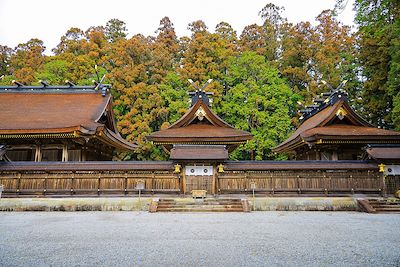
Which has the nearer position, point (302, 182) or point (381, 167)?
point (381, 167)

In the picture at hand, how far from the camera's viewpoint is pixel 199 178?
16.3 m

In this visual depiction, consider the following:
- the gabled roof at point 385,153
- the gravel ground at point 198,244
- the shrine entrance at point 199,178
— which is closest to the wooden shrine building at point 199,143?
the shrine entrance at point 199,178

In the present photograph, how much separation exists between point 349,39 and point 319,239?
3451 cm

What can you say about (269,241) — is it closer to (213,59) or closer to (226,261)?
(226,261)

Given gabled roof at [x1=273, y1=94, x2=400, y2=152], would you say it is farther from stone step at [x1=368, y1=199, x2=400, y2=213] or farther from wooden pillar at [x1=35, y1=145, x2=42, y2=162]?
wooden pillar at [x1=35, y1=145, x2=42, y2=162]

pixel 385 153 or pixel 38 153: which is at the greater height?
pixel 38 153

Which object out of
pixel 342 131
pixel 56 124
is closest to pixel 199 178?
pixel 56 124

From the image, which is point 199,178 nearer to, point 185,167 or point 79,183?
point 185,167

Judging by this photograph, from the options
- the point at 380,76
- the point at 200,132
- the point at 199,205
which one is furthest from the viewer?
the point at 380,76

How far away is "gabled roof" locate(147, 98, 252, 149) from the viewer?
679 inches

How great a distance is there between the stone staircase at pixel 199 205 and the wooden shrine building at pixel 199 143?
1.26 metres

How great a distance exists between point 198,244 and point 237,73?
27418mm

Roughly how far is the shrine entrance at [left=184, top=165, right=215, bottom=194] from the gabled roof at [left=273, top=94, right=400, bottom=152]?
7.01 meters

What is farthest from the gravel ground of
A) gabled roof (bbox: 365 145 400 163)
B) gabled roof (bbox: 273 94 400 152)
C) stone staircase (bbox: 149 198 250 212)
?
gabled roof (bbox: 273 94 400 152)
